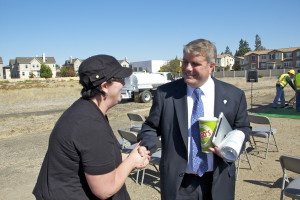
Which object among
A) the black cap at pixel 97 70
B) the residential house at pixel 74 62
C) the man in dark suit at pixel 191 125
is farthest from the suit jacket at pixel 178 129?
the residential house at pixel 74 62

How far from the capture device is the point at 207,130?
197 cm

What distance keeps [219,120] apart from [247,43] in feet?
416

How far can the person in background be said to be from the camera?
1.48 m

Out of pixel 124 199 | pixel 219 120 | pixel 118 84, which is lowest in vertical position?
pixel 124 199

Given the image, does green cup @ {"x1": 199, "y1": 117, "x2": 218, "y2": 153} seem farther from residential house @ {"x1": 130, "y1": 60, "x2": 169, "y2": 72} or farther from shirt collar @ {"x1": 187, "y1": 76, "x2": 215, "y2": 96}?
residential house @ {"x1": 130, "y1": 60, "x2": 169, "y2": 72}

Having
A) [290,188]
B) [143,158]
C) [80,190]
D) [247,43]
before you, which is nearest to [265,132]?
[290,188]

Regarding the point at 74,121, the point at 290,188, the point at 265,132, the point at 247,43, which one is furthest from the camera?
the point at 247,43

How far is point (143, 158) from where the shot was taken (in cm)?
185

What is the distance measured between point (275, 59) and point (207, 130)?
81.3m

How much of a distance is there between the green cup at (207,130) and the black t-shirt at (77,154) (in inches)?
27.9

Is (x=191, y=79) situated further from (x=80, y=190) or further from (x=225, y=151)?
(x=80, y=190)

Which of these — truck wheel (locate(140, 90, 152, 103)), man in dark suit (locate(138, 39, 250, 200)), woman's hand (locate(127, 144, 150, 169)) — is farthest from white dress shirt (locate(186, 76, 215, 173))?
truck wheel (locate(140, 90, 152, 103))

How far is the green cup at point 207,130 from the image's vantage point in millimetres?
1951

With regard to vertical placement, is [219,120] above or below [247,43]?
below
